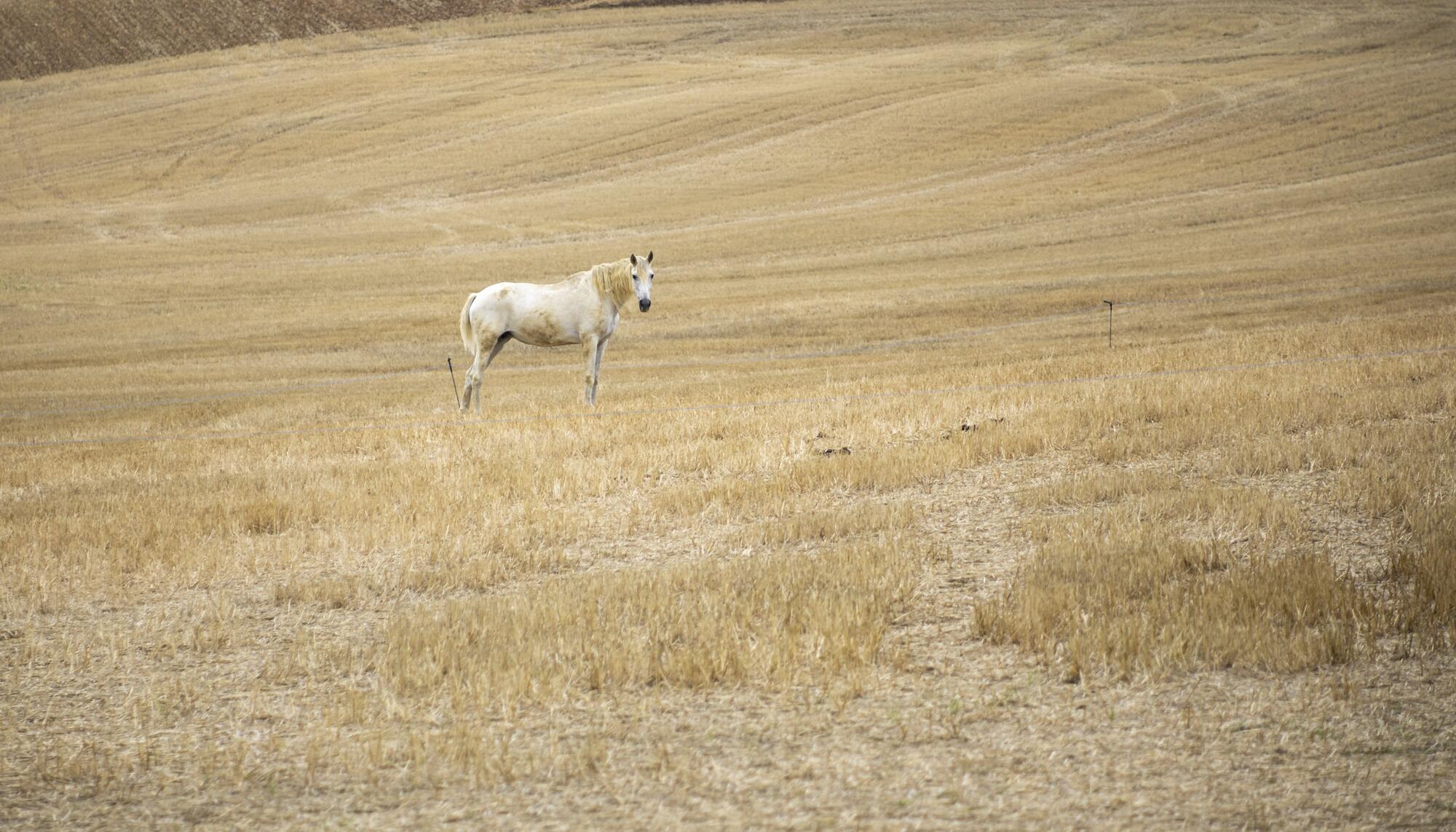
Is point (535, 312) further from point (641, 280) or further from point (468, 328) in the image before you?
point (641, 280)

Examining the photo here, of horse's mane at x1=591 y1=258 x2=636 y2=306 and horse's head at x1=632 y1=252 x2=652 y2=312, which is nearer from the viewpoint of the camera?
horse's head at x1=632 y1=252 x2=652 y2=312

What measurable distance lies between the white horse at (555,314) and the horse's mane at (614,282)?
0.01 metres

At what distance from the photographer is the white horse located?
18578mm

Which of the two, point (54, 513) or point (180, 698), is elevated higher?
point (180, 698)

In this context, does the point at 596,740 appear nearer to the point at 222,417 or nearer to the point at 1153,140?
the point at 222,417

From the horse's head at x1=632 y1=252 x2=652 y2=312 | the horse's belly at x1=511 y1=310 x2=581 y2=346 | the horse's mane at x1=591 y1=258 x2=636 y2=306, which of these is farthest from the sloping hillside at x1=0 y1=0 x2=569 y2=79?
the horse's head at x1=632 y1=252 x2=652 y2=312

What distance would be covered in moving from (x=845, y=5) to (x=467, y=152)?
132 ft

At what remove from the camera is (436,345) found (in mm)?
30391

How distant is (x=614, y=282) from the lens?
18375 millimetres

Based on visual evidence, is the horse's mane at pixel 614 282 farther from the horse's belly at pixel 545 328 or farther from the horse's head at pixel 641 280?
the horse's belly at pixel 545 328

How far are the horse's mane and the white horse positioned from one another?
0.01 meters

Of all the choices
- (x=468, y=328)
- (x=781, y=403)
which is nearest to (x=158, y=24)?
(x=468, y=328)

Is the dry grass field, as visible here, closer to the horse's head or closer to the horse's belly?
the horse's belly

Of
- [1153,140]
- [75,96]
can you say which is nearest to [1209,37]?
[1153,140]
